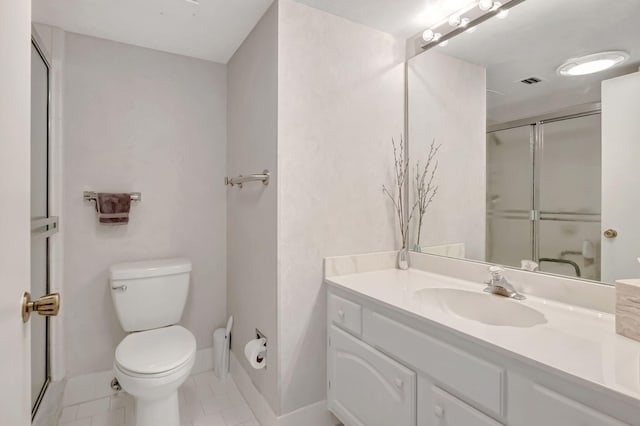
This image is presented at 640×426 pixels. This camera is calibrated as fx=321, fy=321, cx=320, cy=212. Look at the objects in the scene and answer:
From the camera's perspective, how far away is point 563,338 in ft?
3.04

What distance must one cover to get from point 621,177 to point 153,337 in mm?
2206

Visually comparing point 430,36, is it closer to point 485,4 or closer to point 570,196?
point 485,4

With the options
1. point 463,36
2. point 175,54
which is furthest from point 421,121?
A: point 175,54

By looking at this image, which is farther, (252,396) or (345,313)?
(252,396)

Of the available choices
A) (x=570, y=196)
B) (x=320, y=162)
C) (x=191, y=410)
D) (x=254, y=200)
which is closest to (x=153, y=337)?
(x=191, y=410)

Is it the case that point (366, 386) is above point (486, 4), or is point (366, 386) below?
below

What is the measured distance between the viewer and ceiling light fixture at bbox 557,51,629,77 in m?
1.09

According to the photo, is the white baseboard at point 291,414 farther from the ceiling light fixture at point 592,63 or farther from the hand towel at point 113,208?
the ceiling light fixture at point 592,63

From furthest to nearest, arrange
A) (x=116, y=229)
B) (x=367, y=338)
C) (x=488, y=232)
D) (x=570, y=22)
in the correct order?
(x=116, y=229) → (x=488, y=232) → (x=367, y=338) → (x=570, y=22)

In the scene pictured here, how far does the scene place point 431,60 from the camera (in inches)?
70.5

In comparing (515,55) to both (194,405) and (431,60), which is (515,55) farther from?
(194,405)

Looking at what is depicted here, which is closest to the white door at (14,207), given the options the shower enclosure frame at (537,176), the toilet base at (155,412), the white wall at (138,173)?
the toilet base at (155,412)

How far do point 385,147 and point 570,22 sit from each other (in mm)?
917

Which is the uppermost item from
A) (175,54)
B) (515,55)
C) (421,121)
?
(175,54)
